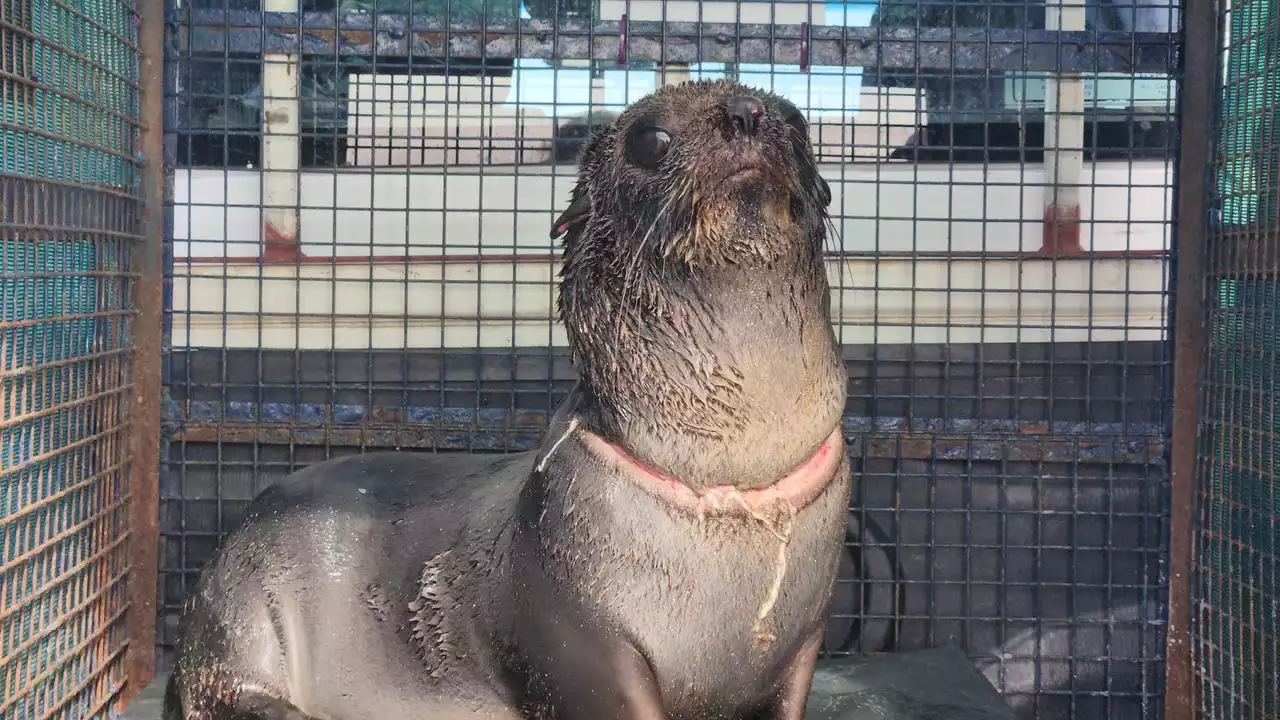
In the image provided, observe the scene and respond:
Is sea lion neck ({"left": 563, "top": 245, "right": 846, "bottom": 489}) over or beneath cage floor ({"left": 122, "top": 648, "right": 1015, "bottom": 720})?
over

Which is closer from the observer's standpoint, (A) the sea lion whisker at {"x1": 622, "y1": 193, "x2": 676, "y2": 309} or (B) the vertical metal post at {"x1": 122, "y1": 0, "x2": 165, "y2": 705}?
(A) the sea lion whisker at {"x1": 622, "y1": 193, "x2": 676, "y2": 309}

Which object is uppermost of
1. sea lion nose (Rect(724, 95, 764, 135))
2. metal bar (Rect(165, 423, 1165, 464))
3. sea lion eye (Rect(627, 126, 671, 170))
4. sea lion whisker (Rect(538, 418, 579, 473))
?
sea lion nose (Rect(724, 95, 764, 135))

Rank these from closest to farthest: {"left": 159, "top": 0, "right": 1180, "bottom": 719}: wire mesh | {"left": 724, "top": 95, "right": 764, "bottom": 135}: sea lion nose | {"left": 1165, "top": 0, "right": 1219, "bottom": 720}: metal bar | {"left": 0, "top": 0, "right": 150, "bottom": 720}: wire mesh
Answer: {"left": 724, "top": 95, "right": 764, "bottom": 135}: sea lion nose < {"left": 0, "top": 0, "right": 150, "bottom": 720}: wire mesh < {"left": 1165, "top": 0, "right": 1219, "bottom": 720}: metal bar < {"left": 159, "top": 0, "right": 1180, "bottom": 719}: wire mesh

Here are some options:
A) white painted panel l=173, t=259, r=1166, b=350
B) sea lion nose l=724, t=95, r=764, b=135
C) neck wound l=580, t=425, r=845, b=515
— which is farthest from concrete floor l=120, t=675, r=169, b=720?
sea lion nose l=724, t=95, r=764, b=135

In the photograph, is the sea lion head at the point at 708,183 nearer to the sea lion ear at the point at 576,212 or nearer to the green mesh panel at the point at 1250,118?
the sea lion ear at the point at 576,212

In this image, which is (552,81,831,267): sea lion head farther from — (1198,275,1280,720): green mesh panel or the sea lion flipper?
(1198,275,1280,720): green mesh panel

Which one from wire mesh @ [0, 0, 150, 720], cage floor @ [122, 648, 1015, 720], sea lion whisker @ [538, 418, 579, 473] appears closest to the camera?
sea lion whisker @ [538, 418, 579, 473]

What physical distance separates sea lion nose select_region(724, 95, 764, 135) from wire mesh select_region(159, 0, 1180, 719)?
1469mm

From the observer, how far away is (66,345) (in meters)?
2.79

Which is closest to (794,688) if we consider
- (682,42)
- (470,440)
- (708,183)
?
(708,183)

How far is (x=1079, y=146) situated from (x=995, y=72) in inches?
12.5

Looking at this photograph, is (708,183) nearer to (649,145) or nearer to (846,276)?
(649,145)

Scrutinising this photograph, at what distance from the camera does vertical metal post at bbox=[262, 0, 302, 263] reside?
328 centimetres

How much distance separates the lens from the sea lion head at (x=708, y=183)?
6.07 ft
